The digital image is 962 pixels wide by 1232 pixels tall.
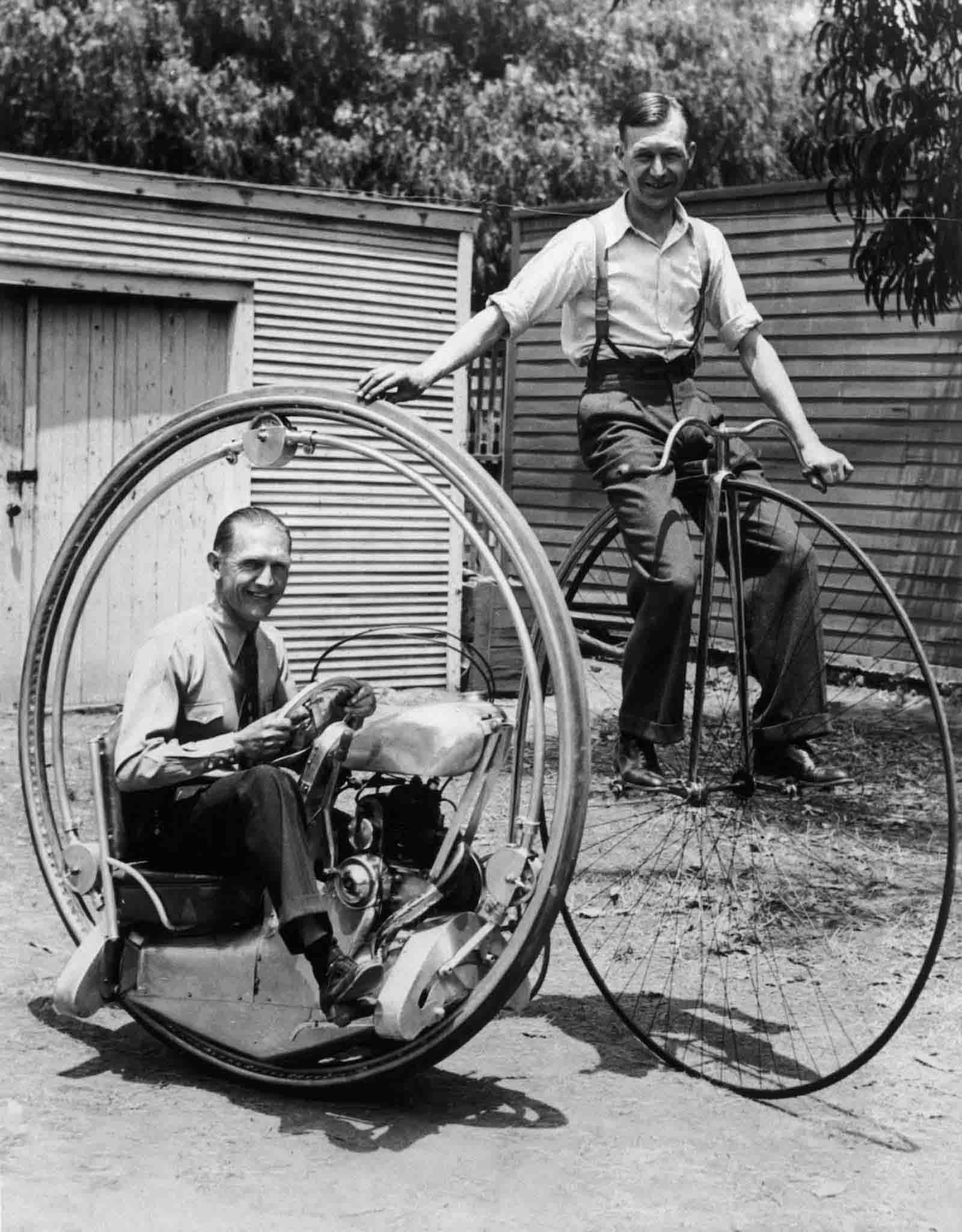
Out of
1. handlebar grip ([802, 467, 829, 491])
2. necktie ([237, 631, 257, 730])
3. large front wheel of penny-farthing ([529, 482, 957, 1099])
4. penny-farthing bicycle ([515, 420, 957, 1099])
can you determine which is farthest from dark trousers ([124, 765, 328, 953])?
handlebar grip ([802, 467, 829, 491])

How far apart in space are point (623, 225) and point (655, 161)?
0.67ft

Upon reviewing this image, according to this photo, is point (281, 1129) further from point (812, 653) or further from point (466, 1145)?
point (812, 653)

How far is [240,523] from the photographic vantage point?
4.71 m

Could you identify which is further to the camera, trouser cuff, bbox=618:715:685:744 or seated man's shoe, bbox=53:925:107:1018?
trouser cuff, bbox=618:715:685:744

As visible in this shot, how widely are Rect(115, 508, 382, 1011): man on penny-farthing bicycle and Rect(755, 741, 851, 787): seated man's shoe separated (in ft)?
3.69

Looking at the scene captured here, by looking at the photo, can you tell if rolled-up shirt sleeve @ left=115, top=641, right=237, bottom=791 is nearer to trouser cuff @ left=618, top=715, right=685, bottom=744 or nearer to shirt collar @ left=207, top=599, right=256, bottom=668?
shirt collar @ left=207, top=599, right=256, bottom=668

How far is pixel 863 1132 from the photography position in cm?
457

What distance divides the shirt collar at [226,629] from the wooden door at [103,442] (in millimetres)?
6611

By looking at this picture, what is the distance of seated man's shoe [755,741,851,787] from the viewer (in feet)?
15.8

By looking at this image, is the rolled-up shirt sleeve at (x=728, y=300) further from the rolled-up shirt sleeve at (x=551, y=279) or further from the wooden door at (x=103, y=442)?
the wooden door at (x=103, y=442)

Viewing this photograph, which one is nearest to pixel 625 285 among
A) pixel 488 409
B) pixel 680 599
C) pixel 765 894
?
pixel 680 599

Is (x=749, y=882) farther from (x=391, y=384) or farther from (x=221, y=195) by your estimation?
(x=221, y=195)

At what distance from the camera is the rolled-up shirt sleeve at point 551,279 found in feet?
16.1

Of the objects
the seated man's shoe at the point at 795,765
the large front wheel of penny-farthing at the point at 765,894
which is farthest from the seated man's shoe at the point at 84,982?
the seated man's shoe at the point at 795,765
